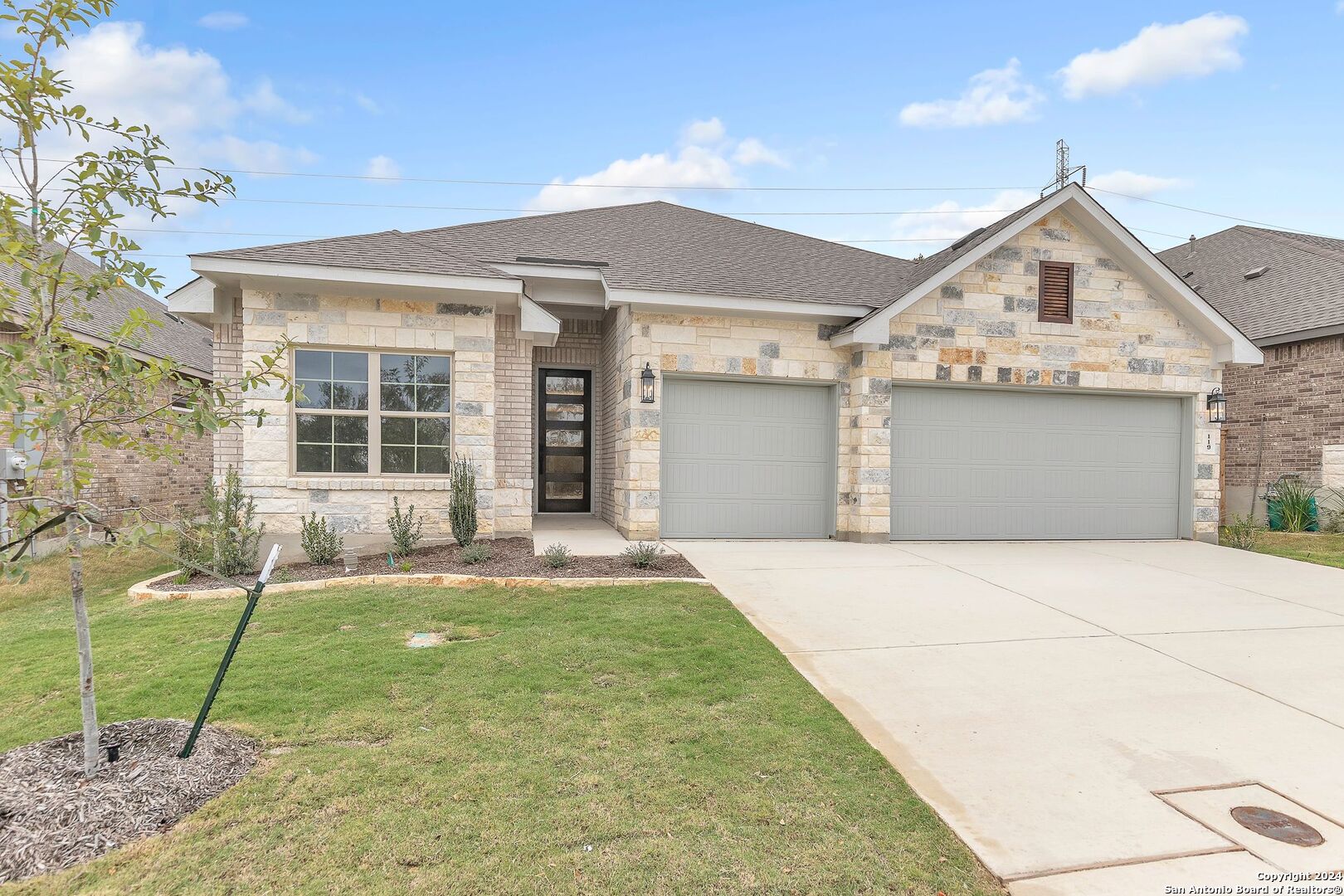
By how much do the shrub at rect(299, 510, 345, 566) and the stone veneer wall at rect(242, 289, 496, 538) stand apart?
0.61 metres

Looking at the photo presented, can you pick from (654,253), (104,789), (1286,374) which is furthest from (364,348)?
(1286,374)

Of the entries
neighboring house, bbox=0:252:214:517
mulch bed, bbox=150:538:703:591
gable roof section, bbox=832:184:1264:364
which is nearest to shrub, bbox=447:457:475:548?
mulch bed, bbox=150:538:703:591

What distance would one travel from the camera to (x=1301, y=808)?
2885mm

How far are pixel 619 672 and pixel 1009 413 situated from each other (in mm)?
8493

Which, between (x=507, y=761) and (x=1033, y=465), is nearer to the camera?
(x=507, y=761)

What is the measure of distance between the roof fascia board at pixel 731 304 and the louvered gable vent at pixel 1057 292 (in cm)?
292

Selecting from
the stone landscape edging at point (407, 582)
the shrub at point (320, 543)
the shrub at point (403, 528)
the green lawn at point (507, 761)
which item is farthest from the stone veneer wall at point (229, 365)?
the green lawn at point (507, 761)

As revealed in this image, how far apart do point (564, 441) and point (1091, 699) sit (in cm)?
960

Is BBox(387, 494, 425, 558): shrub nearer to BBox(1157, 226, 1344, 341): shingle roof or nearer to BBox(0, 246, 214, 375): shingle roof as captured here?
BBox(0, 246, 214, 375): shingle roof

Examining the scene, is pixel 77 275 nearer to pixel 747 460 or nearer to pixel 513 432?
pixel 513 432

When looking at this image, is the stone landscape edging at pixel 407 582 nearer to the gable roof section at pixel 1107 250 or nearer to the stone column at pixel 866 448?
the stone column at pixel 866 448

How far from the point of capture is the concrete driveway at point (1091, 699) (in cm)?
265

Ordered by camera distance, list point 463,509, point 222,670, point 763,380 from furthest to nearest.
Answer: point 763,380, point 463,509, point 222,670

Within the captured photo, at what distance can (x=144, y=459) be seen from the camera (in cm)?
1142
